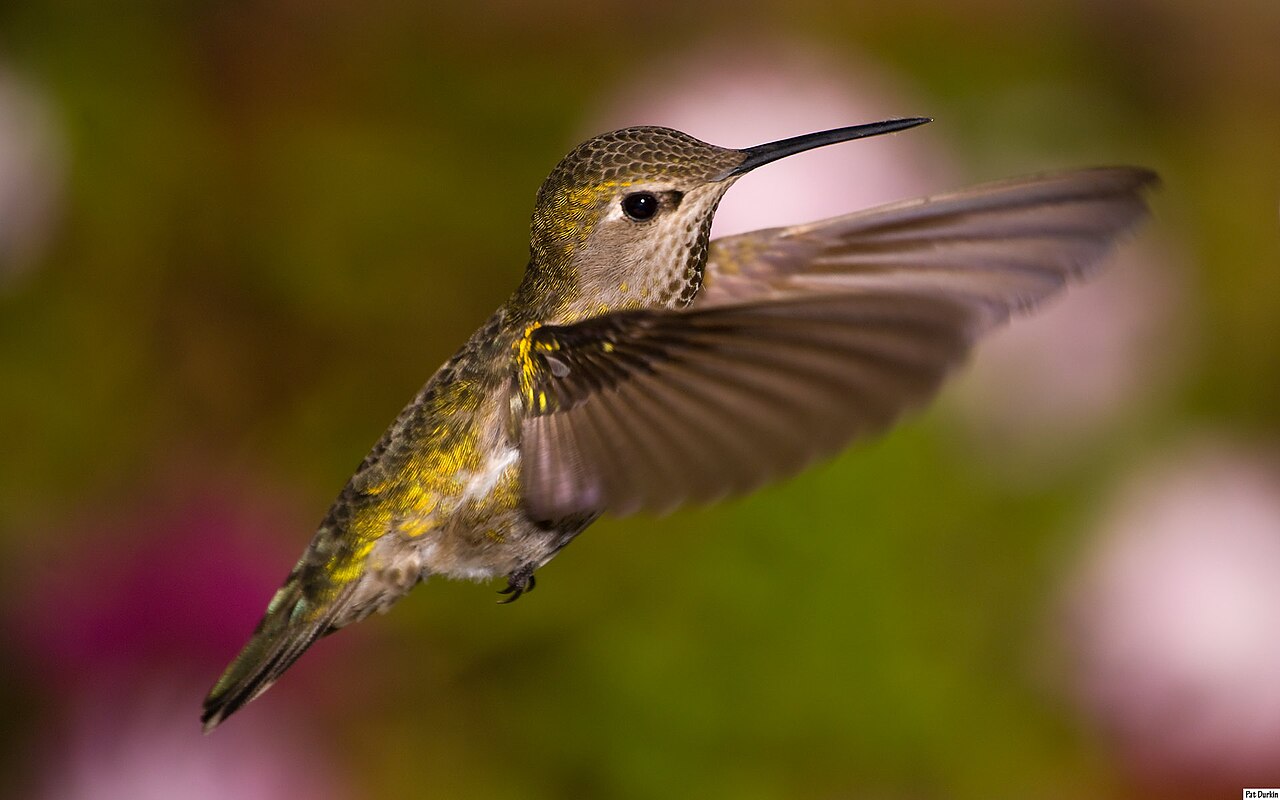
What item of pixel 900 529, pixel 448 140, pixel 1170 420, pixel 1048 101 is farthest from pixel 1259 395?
pixel 448 140

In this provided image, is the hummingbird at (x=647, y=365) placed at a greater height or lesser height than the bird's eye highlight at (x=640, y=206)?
lesser

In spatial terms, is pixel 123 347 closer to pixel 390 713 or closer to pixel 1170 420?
pixel 390 713

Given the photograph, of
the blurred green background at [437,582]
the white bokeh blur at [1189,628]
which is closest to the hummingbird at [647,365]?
the blurred green background at [437,582]

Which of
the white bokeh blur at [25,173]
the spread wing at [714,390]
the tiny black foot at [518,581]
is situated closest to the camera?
the spread wing at [714,390]

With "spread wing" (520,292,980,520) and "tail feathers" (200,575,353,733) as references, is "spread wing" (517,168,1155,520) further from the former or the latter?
"tail feathers" (200,575,353,733)

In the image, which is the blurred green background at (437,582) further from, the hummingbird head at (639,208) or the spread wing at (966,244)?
the hummingbird head at (639,208)

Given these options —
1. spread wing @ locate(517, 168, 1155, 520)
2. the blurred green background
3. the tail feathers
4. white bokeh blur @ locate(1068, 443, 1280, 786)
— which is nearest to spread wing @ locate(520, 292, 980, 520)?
spread wing @ locate(517, 168, 1155, 520)
